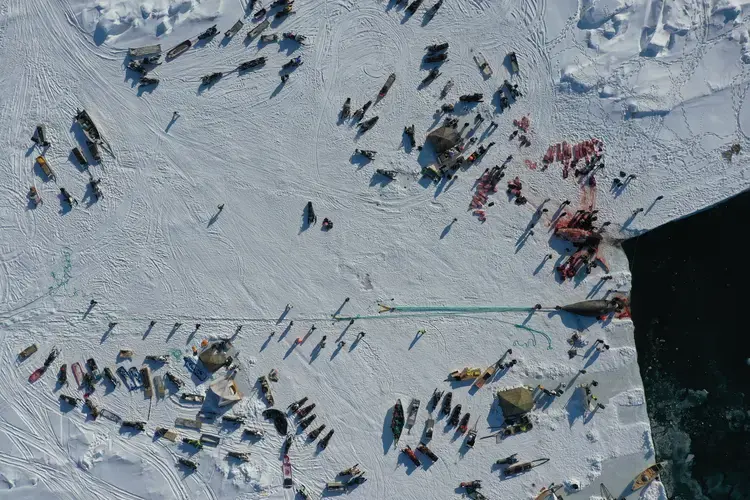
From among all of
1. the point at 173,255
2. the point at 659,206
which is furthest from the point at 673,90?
the point at 173,255

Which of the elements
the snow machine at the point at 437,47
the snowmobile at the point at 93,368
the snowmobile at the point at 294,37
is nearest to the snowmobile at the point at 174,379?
the snowmobile at the point at 93,368

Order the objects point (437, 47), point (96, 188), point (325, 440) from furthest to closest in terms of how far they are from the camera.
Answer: point (437, 47)
point (96, 188)
point (325, 440)

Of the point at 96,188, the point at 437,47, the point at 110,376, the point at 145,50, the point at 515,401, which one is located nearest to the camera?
the point at 515,401

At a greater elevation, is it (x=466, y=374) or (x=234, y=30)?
(x=234, y=30)

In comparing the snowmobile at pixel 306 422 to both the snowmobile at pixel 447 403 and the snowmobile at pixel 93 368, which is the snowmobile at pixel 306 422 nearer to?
the snowmobile at pixel 447 403

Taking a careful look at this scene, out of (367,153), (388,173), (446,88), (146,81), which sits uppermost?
(446,88)

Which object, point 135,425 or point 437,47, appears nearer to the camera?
point 135,425

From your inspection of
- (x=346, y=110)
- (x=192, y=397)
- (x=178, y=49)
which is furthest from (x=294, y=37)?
(x=192, y=397)

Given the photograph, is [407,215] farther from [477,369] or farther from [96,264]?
[96,264]

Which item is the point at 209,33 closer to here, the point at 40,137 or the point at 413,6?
the point at 40,137
